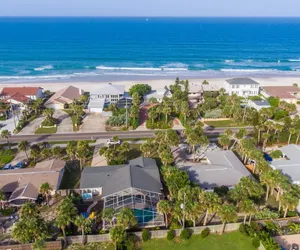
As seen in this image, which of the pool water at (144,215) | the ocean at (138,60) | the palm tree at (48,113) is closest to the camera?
the pool water at (144,215)

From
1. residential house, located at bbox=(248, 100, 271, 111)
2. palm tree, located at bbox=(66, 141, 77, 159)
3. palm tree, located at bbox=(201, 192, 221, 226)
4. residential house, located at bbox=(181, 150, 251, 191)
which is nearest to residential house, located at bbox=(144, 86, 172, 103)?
residential house, located at bbox=(248, 100, 271, 111)

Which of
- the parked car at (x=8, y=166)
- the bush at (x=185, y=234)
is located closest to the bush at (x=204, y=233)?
the bush at (x=185, y=234)

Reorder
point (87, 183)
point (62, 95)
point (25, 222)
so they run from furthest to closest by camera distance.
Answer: point (62, 95) → point (87, 183) → point (25, 222)

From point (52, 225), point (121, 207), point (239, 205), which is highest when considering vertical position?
point (239, 205)

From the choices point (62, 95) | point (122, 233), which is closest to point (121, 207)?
point (122, 233)

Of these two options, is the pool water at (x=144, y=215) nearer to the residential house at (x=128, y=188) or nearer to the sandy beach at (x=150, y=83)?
the residential house at (x=128, y=188)

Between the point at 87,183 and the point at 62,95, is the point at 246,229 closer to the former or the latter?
the point at 87,183

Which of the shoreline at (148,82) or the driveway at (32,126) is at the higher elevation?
the shoreline at (148,82)

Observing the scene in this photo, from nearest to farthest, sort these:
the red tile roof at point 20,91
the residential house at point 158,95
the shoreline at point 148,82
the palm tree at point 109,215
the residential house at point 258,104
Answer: the palm tree at point 109,215 → the residential house at point 258,104 → the red tile roof at point 20,91 → the residential house at point 158,95 → the shoreline at point 148,82
